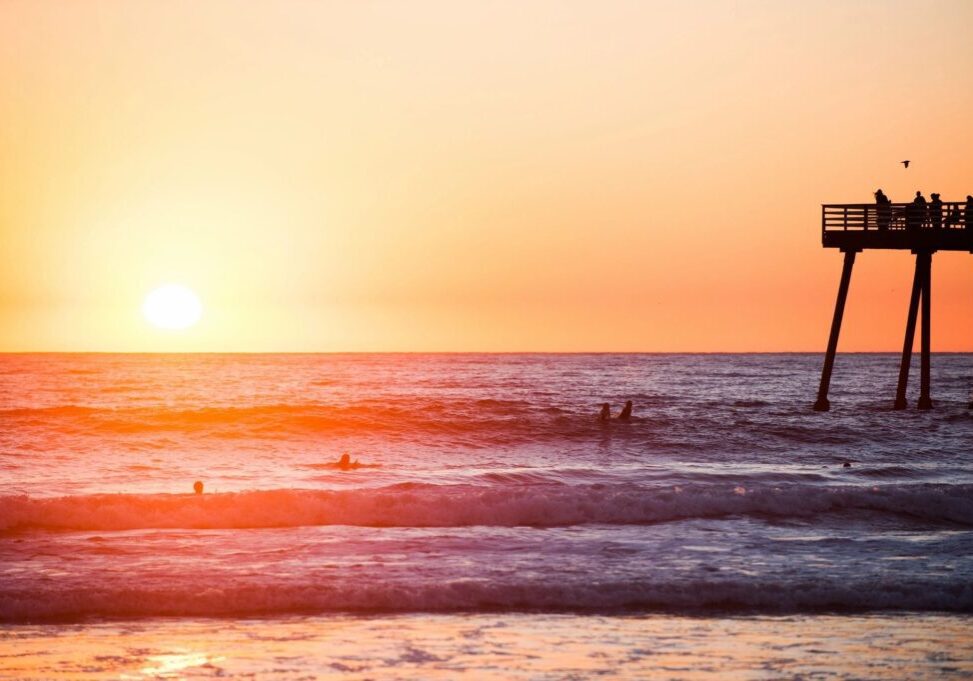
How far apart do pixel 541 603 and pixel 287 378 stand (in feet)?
265

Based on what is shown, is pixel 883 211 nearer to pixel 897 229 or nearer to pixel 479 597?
pixel 897 229

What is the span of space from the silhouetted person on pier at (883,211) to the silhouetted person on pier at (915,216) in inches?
20.8

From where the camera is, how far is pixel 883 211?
113ft

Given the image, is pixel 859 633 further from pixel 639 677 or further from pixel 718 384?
pixel 718 384

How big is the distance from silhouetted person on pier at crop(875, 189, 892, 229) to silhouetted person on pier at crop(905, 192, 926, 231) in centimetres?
53

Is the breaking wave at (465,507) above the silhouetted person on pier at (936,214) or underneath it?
underneath

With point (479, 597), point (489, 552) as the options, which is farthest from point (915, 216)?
point (479, 597)

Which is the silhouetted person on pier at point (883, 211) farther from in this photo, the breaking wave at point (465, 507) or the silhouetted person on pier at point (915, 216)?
the breaking wave at point (465, 507)

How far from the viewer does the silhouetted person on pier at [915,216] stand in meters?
34.5

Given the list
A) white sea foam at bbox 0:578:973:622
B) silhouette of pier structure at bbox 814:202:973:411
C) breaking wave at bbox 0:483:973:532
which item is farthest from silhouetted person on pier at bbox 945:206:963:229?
white sea foam at bbox 0:578:973:622

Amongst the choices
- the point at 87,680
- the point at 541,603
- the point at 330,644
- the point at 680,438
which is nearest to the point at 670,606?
the point at 541,603

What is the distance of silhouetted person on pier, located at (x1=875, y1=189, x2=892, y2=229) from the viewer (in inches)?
1358

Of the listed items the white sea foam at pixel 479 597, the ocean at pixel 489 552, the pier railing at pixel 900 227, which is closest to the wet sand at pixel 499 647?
the ocean at pixel 489 552

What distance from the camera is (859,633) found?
11797 millimetres
